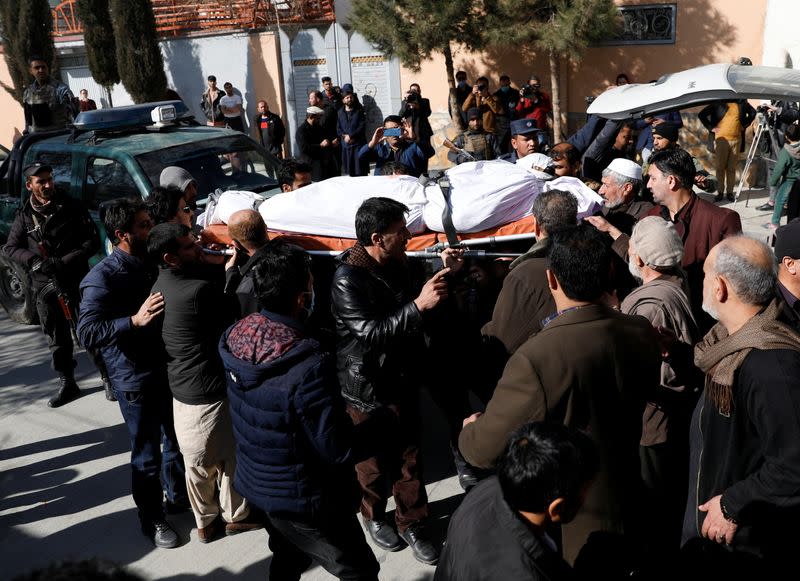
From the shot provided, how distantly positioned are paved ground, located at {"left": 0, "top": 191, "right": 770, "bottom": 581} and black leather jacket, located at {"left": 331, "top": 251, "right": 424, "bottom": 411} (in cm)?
92

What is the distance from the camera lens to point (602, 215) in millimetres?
4785

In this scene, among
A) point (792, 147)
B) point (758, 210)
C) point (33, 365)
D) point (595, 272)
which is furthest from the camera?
point (758, 210)

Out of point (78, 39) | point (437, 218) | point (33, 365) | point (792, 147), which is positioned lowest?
point (33, 365)

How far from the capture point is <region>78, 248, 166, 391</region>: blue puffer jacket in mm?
3932

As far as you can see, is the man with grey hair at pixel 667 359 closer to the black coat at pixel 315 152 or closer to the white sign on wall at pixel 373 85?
the black coat at pixel 315 152

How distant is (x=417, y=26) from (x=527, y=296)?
10474 mm

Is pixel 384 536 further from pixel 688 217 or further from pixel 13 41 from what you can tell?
pixel 13 41

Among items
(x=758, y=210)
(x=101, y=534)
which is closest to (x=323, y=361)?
(x=101, y=534)

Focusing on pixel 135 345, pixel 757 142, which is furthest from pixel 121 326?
pixel 757 142

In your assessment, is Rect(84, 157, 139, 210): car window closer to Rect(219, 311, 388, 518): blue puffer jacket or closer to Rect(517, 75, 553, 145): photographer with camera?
Rect(219, 311, 388, 518): blue puffer jacket

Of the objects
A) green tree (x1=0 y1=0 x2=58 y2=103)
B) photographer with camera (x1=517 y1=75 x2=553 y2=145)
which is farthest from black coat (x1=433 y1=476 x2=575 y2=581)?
green tree (x1=0 y1=0 x2=58 y2=103)

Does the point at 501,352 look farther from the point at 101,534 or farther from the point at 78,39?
the point at 78,39

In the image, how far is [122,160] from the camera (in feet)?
22.7

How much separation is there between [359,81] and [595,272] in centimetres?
1515
